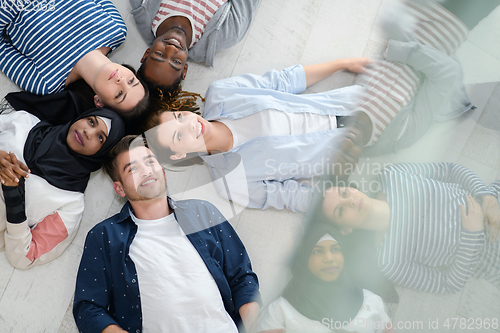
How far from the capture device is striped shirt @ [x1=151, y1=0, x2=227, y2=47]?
0.94 m

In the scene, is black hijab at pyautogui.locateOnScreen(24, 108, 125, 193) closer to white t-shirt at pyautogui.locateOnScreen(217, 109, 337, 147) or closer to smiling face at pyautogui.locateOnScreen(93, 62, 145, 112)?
smiling face at pyautogui.locateOnScreen(93, 62, 145, 112)

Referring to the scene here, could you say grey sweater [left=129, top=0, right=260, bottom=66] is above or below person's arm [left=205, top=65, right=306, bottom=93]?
above

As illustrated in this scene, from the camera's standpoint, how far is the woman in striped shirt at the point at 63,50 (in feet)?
2.84

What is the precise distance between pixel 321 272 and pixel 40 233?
0.86m

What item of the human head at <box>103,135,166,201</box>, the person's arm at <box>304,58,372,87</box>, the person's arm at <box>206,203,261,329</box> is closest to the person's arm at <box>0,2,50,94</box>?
the human head at <box>103,135,166,201</box>

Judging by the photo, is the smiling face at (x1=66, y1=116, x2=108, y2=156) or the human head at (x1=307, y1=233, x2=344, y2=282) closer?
the human head at (x1=307, y1=233, x2=344, y2=282)

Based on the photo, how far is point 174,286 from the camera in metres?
0.76

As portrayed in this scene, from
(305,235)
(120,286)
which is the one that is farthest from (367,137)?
(120,286)

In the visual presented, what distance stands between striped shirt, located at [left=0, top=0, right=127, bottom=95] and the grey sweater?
9 centimetres

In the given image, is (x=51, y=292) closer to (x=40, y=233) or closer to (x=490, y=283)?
(x=40, y=233)

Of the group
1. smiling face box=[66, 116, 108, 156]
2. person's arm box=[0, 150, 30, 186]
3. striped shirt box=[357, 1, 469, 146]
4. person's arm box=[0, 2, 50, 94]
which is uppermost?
striped shirt box=[357, 1, 469, 146]

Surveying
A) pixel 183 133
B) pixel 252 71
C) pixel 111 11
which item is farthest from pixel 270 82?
pixel 111 11

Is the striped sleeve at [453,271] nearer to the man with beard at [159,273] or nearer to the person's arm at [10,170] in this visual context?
the man with beard at [159,273]

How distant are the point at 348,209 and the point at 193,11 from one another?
2.82ft
